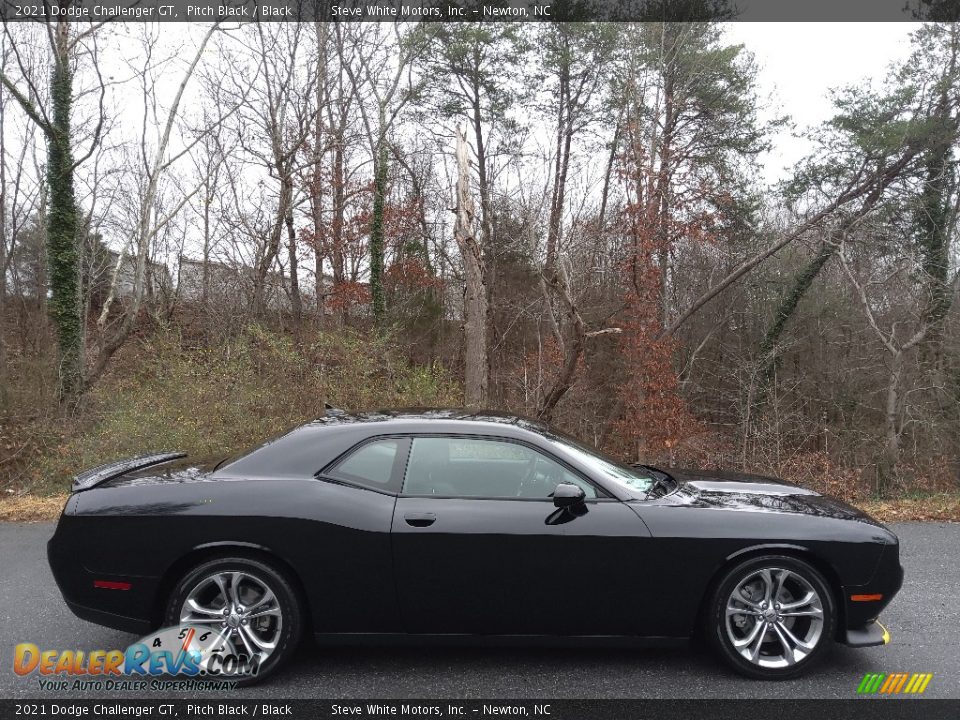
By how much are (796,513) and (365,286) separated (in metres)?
19.7

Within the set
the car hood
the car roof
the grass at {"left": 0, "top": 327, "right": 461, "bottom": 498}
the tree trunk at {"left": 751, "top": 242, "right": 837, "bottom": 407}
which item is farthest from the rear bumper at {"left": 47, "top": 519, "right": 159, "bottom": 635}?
the tree trunk at {"left": 751, "top": 242, "right": 837, "bottom": 407}

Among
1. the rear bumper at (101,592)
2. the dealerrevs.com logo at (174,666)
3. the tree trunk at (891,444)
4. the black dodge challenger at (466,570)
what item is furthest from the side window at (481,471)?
the tree trunk at (891,444)

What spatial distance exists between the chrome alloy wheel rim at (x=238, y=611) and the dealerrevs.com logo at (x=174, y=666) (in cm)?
5

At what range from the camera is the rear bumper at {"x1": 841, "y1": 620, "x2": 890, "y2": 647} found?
344 cm

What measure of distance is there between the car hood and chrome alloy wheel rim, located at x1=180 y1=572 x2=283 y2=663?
2215mm

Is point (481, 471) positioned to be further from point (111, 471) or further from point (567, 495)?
point (111, 471)

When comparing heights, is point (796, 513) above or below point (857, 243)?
below

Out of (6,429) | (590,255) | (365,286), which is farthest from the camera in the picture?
(365,286)

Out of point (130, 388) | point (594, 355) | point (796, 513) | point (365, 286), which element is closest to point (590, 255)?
point (594, 355)

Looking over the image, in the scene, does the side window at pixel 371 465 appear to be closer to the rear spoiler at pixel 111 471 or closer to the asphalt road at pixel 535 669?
the asphalt road at pixel 535 669

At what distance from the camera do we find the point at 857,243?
601 inches

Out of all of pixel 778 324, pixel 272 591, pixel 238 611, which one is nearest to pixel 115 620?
pixel 238 611

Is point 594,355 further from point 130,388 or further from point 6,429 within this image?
point 6,429

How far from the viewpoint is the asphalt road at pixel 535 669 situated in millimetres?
3305
